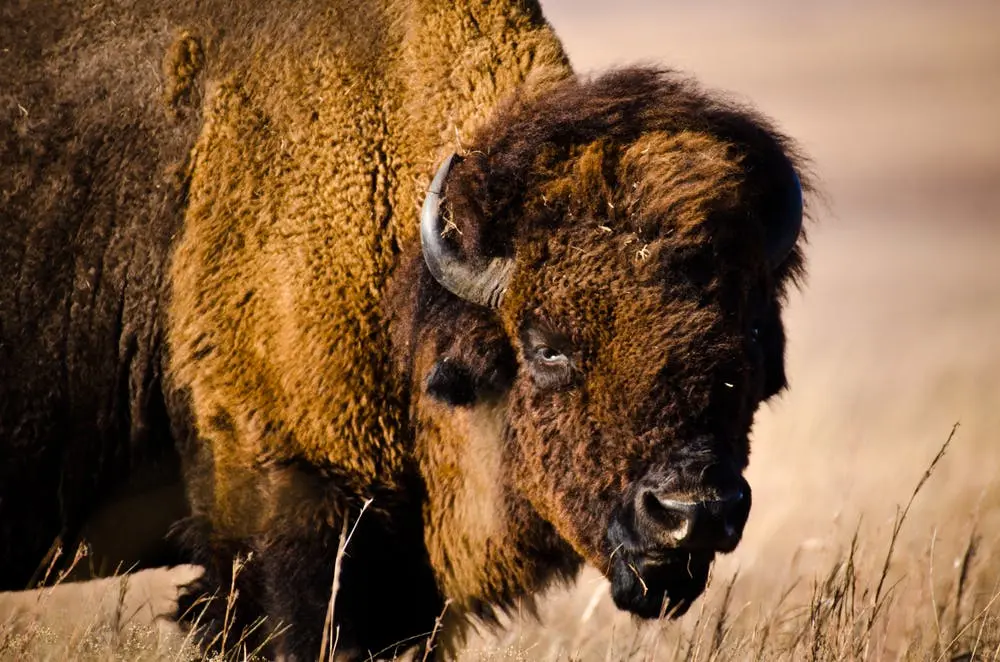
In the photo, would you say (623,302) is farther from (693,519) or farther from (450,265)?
(693,519)

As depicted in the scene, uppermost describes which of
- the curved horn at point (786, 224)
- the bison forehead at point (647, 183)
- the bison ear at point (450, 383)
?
the bison forehead at point (647, 183)

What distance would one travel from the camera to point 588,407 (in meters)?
4.17

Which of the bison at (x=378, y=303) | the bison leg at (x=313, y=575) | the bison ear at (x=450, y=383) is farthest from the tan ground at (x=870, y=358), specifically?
the bison ear at (x=450, y=383)

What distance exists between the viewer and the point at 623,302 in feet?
13.5

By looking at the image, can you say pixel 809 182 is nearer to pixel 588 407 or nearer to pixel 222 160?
pixel 588 407

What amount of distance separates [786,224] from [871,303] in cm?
1635

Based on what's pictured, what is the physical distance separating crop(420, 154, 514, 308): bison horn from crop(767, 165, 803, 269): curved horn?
0.93m

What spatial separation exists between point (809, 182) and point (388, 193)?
160cm

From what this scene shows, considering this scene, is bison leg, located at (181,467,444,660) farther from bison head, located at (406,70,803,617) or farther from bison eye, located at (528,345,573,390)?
bison eye, located at (528,345,573,390)

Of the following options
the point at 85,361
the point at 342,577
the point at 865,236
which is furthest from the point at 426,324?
the point at 865,236

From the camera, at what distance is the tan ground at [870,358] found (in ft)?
20.9

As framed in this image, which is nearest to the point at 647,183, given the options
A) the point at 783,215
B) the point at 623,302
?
the point at 623,302

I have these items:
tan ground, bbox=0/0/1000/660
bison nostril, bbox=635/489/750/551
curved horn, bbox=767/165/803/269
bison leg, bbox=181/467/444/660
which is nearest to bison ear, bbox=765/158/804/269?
curved horn, bbox=767/165/803/269

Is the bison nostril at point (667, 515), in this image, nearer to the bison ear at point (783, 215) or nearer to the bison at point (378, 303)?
the bison at point (378, 303)
